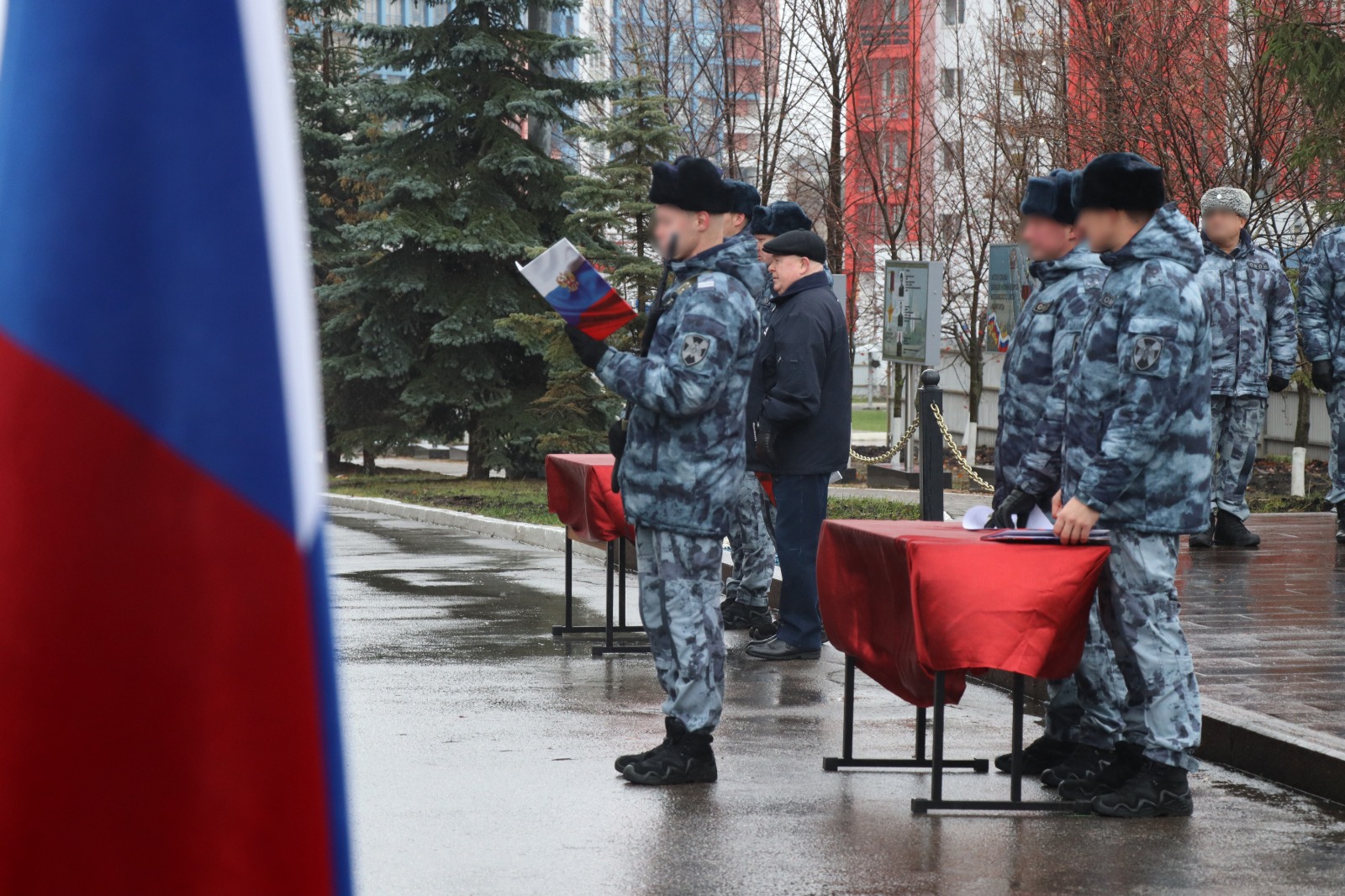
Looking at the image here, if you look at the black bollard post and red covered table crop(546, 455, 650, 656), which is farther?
the black bollard post

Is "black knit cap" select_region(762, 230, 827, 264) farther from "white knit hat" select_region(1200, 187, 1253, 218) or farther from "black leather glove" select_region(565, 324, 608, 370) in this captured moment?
"white knit hat" select_region(1200, 187, 1253, 218)

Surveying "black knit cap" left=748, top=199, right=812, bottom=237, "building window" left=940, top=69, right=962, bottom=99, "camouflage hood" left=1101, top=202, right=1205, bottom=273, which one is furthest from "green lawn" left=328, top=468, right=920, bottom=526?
"building window" left=940, top=69, right=962, bottom=99

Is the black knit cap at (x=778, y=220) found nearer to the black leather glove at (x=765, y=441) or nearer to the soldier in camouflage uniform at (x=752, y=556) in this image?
the soldier in camouflage uniform at (x=752, y=556)

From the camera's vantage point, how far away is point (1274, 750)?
6.14 metres

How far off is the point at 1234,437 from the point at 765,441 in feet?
15.5

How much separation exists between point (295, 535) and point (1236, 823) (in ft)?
15.7

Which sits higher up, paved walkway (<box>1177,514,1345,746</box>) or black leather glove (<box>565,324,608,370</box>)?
black leather glove (<box>565,324,608,370</box>)

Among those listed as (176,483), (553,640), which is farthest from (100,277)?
(553,640)

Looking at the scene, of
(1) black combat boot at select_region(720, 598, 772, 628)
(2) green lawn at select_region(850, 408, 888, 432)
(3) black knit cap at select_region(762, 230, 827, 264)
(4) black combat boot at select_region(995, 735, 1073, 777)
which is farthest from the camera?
(2) green lawn at select_region(850, 408, 888, 432)

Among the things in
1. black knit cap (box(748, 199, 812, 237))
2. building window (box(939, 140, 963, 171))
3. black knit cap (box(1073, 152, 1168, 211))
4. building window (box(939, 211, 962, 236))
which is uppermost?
building window (box(939, 140, 963, 171))

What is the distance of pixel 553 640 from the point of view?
9672mm

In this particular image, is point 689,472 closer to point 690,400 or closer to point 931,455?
point 690,400

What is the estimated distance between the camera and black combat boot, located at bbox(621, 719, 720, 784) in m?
6.06

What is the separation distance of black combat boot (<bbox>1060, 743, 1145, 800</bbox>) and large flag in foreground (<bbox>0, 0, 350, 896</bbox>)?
4.75 m
